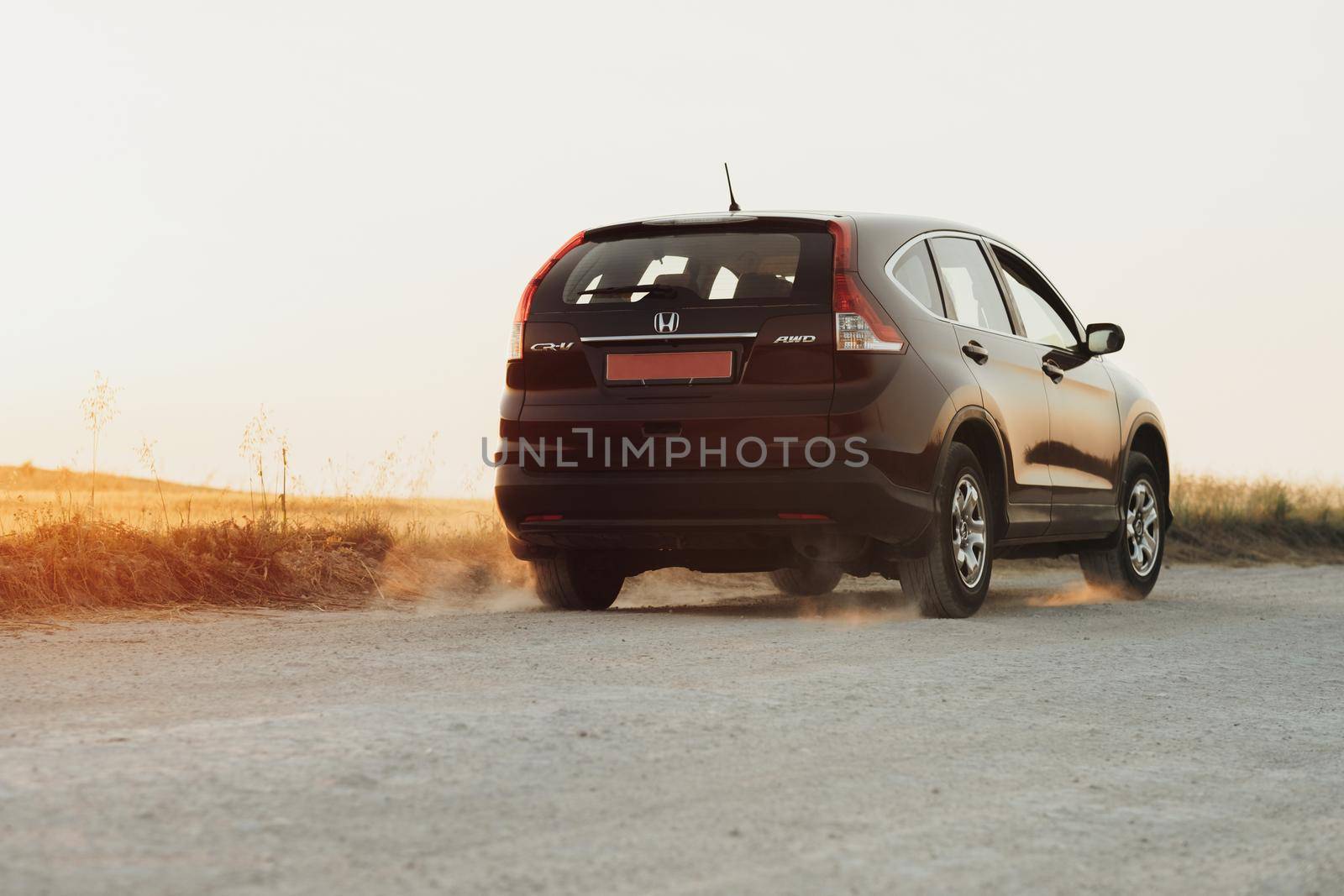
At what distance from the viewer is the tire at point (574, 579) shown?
8586mm

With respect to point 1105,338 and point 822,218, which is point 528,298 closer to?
point 822,218

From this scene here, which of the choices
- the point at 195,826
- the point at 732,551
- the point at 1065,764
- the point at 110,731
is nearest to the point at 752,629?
the point at 732,551

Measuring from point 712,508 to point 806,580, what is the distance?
319 cm

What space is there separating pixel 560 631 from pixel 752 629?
3.00 ft

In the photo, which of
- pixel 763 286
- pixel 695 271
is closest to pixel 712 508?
pixel 763 286

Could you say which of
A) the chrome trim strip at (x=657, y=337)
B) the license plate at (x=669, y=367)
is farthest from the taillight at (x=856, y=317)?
the license plate at (x=669, y=367)

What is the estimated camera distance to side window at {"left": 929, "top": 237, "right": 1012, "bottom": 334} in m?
8.43

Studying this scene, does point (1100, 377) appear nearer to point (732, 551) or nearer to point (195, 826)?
point (732, 551)

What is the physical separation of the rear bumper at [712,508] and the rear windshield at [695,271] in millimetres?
850

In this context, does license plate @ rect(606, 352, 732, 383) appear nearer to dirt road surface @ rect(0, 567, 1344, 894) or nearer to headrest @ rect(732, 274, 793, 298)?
headrest @ rect(732, 274, 793, 298)

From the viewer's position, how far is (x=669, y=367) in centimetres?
758

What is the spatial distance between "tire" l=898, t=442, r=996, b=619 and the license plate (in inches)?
50.8

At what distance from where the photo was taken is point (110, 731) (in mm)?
4613

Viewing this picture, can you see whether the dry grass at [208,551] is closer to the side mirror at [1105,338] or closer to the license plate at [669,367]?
the license plate at [669,367]
